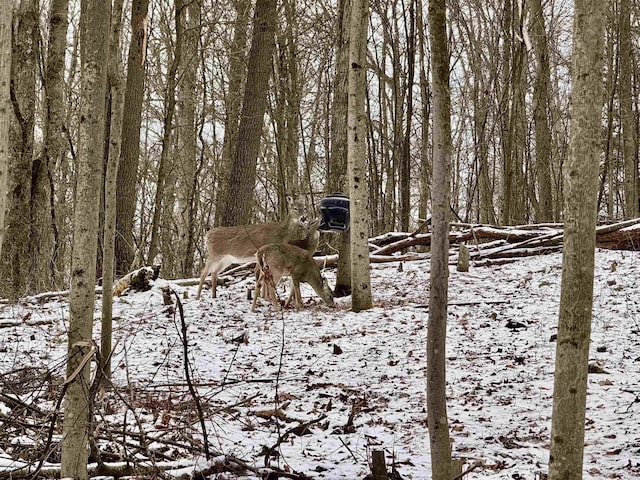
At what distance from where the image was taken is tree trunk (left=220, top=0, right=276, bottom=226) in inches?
505

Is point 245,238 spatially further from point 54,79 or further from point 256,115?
point 54,79

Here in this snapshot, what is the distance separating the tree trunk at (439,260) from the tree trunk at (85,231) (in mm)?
1643

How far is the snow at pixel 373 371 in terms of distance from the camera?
4.41 m

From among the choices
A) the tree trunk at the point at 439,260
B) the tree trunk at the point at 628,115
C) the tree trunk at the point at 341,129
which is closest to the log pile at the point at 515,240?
the tree trunk at the point at 341,129

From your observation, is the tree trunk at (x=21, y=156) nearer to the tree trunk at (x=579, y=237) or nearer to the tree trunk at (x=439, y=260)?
the tree trunk at (x=439, y=260)

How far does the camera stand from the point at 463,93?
25.2 m

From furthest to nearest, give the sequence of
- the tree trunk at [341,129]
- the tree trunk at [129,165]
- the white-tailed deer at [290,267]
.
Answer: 1. the tree trunk at [129,165]
2. the tree trunk at [341,129]
3. the white-tailed deer at [290,267]

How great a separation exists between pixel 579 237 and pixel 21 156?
1081 cm

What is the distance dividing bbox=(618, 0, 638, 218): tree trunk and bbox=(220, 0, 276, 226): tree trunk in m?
9.05

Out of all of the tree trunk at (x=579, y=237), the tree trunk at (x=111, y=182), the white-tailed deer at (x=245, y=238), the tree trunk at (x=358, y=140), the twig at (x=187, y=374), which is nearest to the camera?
the tree trunk at (x=579, y=237)

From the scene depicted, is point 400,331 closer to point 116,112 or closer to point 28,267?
point 116,112

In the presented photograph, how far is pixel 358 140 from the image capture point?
8969 mm

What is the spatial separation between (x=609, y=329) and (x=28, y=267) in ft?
29.3

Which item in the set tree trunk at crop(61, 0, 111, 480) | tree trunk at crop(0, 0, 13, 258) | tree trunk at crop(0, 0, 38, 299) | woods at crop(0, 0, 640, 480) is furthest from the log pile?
tree trunk at crop(61, 0, 111, 480)
